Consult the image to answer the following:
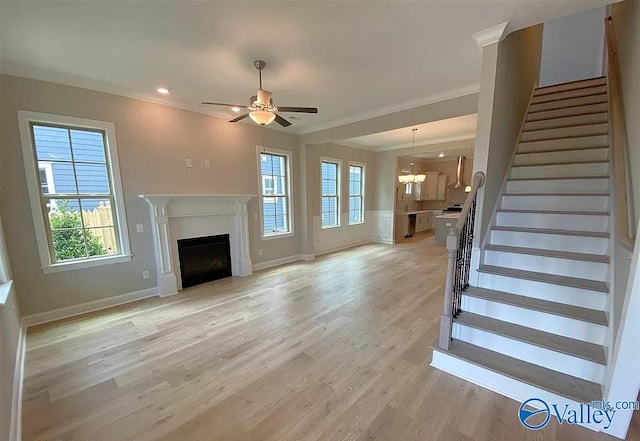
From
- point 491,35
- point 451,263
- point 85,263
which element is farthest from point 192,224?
point 491,35

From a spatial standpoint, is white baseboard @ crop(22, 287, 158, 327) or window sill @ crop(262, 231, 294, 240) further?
window sill @ crop(262, 231, 294, 240)

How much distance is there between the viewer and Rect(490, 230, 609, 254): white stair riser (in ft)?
7.57

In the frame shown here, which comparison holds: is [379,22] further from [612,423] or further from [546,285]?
[612,423]

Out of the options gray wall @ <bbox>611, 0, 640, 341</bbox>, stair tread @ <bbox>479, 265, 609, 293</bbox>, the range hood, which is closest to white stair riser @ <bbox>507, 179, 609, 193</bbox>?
gray wall @ <bbox>611, 0, 640, 341</bbox>

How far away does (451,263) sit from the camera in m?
2.06

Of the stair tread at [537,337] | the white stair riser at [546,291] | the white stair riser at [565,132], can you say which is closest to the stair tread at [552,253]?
the white stair riser at [546,291]


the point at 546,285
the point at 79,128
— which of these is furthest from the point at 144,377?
the point at 546,285

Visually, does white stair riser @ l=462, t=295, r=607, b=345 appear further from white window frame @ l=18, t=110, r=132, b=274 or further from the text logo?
white window frame @ l=18, t=110, r=132, b=274

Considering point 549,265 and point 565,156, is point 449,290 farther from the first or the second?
point 565,156

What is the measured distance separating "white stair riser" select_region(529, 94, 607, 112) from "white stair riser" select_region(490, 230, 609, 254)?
2.63 metres

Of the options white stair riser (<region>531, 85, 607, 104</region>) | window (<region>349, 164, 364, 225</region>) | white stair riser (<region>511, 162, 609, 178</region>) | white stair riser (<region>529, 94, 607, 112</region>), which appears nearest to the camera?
white stair riser (<region>511, 162, 609, 178</region>)

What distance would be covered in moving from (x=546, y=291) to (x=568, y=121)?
2.77 meters

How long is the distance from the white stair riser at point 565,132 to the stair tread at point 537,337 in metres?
2.67

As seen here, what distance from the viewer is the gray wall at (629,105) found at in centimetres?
171
